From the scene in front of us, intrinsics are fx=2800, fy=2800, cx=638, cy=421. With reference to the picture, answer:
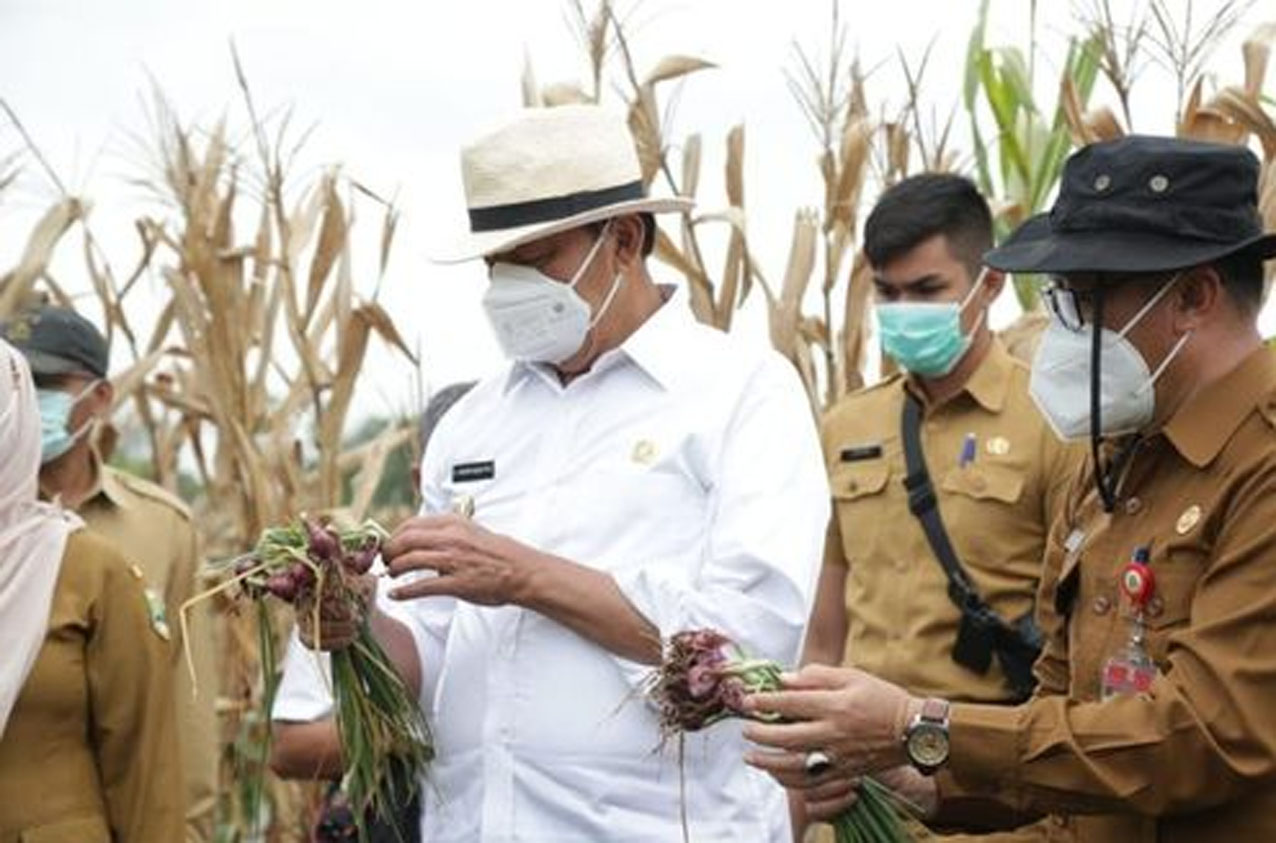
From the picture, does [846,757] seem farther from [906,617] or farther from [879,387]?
[879,387]

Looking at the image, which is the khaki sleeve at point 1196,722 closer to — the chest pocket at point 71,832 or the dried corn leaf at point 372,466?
the chest pocket at point 71,832

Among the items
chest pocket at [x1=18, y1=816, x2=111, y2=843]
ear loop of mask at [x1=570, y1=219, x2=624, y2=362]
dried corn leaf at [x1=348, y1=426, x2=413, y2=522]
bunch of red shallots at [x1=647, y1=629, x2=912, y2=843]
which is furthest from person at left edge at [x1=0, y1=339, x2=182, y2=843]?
dried corn leaf at [x1=348, y1=426, x2=413, y2=522]

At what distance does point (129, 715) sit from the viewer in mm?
4723

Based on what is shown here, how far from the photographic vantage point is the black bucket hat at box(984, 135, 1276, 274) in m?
3.54

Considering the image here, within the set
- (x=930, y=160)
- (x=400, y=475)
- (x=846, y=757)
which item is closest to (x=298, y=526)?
(x=846, y=757)

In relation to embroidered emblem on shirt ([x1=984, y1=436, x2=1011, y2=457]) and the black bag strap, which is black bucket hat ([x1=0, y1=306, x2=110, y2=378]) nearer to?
the black bag strap

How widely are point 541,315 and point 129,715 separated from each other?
3.29 ft

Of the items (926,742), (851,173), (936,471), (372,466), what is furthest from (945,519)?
(372,466)

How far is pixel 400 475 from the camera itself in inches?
484

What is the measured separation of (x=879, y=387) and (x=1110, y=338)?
7.69 ft

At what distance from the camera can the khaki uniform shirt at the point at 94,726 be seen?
4.61 meters

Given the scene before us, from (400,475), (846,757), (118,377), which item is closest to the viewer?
(846,757)

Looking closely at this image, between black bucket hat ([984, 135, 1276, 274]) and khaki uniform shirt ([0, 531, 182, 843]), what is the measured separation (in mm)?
1819

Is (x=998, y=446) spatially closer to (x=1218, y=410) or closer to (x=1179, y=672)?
(x=1218, y=410)
